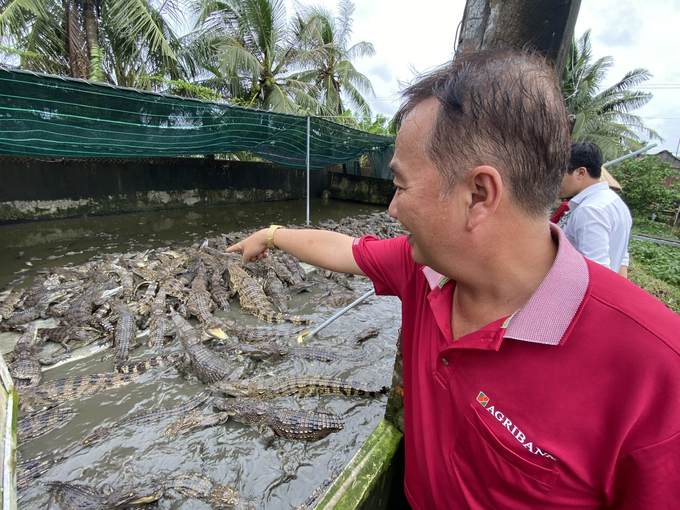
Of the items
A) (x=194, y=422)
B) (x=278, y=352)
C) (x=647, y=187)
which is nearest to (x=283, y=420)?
(x=194, y=422)

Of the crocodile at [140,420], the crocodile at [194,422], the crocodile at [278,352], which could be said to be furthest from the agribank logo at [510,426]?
the crocodile at [278,352]

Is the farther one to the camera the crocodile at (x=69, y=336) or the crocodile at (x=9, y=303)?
the crocodile at (x=9, y=303)

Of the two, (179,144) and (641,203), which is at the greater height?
(179,144)

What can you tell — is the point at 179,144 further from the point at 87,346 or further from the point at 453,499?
the point at 453,499

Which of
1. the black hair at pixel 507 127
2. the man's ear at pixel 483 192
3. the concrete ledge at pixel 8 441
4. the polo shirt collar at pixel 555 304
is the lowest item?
the concrete ledge at pixel 8 441

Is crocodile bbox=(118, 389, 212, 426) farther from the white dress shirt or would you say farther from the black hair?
the white dress shirt

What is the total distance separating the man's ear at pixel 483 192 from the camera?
802 millimetres

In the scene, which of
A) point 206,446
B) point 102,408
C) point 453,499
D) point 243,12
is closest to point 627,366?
point 453,499

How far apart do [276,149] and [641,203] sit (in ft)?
52.2

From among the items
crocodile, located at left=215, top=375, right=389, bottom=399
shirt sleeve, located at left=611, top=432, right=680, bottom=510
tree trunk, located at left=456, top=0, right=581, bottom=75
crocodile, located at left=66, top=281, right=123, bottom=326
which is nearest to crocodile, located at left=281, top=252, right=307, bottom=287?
crocodile, located at left=215, top=375, right=389, bottom=399

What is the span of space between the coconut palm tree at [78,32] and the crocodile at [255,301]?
9.35 meters

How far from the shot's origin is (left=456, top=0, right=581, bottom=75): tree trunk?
1.33 meters

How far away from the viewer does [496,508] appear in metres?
0.97

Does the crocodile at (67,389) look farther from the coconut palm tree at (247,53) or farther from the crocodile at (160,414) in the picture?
the coconut palm tree at (247,53)
